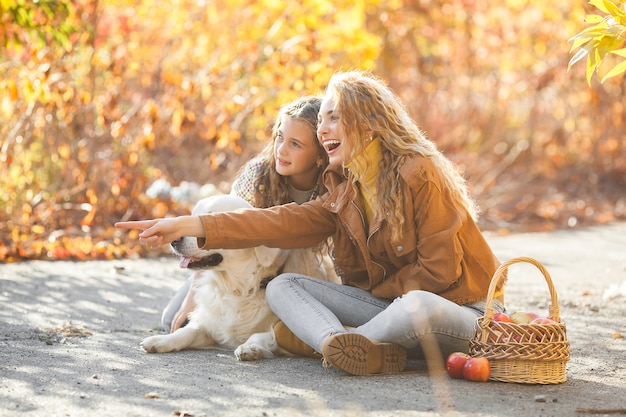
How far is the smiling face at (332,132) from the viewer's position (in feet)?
11.9

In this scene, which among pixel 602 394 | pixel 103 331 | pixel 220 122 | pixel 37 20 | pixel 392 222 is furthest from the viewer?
pixel 220 122

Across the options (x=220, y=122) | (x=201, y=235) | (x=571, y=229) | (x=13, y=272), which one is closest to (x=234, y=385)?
(x=201, y=235)

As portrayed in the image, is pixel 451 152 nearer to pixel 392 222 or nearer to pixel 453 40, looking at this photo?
pixel 453 40

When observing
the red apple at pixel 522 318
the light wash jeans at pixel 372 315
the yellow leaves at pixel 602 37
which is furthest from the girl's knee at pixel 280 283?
the yellow leaves at pixel 602 37

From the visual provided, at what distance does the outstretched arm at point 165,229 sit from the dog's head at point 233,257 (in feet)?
0.57

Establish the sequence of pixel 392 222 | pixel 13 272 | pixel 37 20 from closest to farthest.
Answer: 1. pixel 392 222
2. pixel 13 272
3. pixel 37 20

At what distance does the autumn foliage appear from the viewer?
6.98 metres

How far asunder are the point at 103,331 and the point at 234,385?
130 centimetres

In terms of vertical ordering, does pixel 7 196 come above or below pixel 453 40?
below

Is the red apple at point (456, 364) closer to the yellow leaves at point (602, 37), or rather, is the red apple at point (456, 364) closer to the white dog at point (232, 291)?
the white dog at point (232, 291)

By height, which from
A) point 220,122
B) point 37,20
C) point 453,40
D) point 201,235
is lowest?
point 201,235

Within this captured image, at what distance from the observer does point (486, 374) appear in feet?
10.6

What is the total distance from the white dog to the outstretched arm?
25 centimetres

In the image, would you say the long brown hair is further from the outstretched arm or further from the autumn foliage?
the autumn foliage
